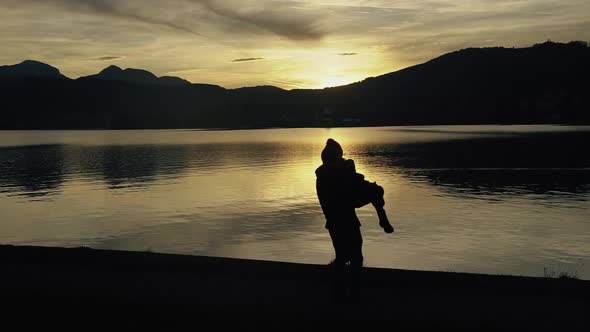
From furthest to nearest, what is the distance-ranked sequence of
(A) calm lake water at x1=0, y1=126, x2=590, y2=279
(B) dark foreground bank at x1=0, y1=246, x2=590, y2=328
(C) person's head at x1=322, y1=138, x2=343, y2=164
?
(A) calm lake water at x1=0, y1=126, x2=590, y2=279, (C) person's head at x1=322, y1=138, x2=343, y2=164, (B) dark foreground bank at x1=0, y1=246, x2=590, y2=328

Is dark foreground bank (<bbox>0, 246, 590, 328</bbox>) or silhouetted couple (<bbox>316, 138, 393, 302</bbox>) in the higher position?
silhouetted couple (<bbox>316, 138, 393, 302</bbox>)

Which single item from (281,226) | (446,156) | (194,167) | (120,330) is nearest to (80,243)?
(281,226)

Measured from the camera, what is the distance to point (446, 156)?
92.4 metres

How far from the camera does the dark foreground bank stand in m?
8.44

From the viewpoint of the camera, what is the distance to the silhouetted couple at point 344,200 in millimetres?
8539

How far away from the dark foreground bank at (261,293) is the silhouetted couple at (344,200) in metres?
0.84

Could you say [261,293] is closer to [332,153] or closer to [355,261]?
[355,261]

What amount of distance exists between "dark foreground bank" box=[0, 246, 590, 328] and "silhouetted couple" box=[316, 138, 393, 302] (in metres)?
0.84

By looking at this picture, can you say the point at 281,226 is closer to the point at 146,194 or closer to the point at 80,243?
the point at 80,243

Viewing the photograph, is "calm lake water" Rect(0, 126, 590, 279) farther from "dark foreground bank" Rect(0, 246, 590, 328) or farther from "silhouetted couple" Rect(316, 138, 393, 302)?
"silhouetted couple" Rect(316, 138, 393, 302)

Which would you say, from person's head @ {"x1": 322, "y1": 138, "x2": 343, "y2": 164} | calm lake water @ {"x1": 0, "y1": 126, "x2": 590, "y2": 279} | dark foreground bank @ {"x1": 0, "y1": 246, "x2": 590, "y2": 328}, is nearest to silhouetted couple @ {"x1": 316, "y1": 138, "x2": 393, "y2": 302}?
person's head @ {"x1": 322, "y1": 138, "x2": 343, "y2": 164}

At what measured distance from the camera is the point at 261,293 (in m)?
9.68

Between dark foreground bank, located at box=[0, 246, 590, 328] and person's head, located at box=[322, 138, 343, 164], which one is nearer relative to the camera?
dark foreground bank, located at box=[0, 246, 590, 328]

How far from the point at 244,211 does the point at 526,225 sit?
17750 mm
